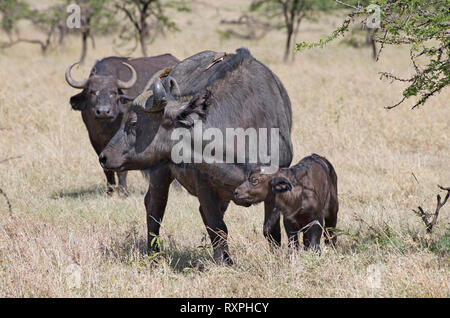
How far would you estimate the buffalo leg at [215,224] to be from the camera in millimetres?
4914

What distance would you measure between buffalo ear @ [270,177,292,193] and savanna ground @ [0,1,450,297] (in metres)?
0.48

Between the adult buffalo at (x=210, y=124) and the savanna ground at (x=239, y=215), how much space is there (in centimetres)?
56

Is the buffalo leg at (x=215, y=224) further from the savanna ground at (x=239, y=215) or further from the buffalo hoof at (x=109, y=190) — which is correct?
the buffalo hoof at (x=109, y=190)

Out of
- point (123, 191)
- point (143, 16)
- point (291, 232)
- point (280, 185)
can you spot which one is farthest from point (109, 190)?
point (143, 16)

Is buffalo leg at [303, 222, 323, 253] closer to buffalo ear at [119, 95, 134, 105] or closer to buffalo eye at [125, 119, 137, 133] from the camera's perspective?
buffalo eye at [125, 119, 137, 133]

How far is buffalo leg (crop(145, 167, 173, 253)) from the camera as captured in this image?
5.73 m

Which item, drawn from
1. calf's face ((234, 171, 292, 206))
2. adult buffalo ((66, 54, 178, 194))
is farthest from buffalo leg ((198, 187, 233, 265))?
adult buffalo ((66, 54, 178, 194))

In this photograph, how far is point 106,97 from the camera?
27.8 ft

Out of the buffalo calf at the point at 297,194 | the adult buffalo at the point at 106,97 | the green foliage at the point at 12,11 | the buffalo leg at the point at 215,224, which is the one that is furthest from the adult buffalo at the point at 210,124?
the green foliage at the point at 12,11

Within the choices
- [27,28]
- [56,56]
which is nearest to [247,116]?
[56,56]

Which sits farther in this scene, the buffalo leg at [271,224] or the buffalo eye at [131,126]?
the buffalo leg at [271,224]

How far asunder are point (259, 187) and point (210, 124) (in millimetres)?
603

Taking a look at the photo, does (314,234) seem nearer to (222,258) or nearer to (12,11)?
(222,258)

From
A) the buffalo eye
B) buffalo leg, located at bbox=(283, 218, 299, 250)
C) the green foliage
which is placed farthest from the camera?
the green foliage
